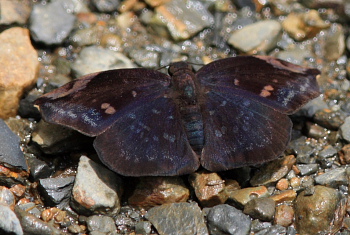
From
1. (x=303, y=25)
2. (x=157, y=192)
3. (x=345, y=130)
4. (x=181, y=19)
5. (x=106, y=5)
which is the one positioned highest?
(x=106, y=5)

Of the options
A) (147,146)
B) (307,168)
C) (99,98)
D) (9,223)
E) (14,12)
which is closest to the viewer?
(9,223)

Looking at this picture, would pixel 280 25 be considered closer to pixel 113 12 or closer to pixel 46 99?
pixel 113 12

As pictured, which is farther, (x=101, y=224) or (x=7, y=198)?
(x=7, y=198)

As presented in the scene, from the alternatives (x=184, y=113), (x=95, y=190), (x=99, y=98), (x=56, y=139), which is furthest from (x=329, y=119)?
(x=56, y=139)

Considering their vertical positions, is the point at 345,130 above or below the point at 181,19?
below

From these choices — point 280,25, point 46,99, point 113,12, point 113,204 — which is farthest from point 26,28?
point 280,25

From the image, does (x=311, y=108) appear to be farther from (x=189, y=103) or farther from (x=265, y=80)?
(x=189, y=103)
